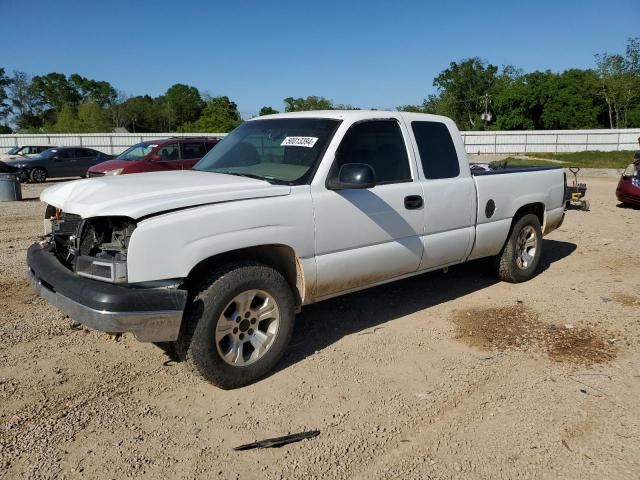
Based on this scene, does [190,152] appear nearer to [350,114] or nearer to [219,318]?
[350,114]

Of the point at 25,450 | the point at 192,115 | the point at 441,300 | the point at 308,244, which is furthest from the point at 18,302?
the point at 192,115

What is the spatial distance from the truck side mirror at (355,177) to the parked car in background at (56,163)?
1970 centimetres

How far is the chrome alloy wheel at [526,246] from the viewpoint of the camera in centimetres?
632

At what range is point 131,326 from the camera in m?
3.25

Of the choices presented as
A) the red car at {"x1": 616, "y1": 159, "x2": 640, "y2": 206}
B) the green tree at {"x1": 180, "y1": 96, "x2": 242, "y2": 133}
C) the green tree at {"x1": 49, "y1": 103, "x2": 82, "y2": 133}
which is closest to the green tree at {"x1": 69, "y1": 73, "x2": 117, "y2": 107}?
the green tree at {"x1": 49, "y1": 103, "x2": 82, "y2": 133}

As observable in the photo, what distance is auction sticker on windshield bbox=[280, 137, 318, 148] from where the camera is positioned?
432 centimetres

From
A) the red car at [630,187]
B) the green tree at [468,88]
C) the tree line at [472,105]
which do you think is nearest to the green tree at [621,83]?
the tree line at [472,105]

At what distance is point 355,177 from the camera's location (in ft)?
13.0

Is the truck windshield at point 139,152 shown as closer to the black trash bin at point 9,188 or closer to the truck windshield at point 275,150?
the black trash bin at point 9,188

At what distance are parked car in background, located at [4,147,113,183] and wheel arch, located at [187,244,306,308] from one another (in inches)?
771

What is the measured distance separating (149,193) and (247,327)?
3.73ft

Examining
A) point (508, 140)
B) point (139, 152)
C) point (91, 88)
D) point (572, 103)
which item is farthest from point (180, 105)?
point (139, 152)

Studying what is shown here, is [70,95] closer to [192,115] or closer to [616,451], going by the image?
[192,115]

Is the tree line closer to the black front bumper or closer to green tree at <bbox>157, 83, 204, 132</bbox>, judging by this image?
green tree at <bbox>157, 83, 204, 132</bbox>
